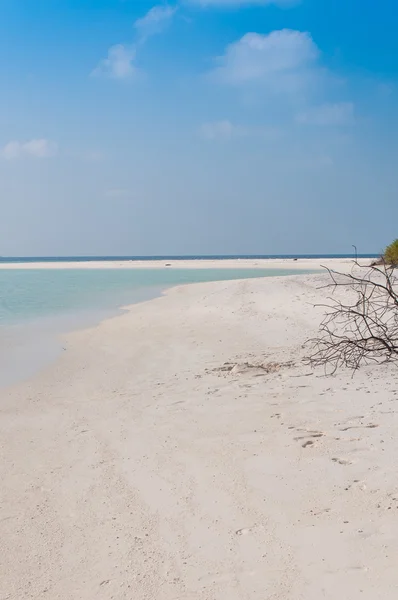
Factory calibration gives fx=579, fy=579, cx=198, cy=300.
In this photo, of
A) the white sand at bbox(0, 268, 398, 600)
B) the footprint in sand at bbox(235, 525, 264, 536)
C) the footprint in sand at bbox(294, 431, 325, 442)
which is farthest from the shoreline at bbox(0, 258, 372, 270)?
the footprint in sand at bbox(235, 525, 264, 536)

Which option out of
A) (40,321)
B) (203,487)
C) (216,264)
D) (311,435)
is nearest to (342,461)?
(311,435)

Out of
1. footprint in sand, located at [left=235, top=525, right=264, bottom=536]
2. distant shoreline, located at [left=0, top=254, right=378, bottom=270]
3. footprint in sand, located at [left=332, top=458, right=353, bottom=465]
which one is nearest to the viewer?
footprint in sand, located at [left=235, top=525, right=264, bottom=536]

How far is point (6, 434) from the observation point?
18.8ft

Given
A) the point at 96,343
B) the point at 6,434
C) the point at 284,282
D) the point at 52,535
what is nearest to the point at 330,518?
the point at 52,535

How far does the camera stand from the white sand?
294 cm

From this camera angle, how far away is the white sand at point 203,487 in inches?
116

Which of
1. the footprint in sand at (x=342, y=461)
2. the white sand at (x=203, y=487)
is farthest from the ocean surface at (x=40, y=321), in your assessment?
the footprint in sand at (x=342, y=461)

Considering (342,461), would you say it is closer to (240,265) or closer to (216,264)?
(240,265)

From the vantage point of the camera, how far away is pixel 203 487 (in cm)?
405

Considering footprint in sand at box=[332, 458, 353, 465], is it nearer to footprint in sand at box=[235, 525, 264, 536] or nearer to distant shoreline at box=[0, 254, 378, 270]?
footprint in sand at box=[235, 525, 264, 536]

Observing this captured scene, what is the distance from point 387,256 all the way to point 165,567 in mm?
26664

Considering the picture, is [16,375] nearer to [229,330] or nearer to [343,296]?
[229,330]

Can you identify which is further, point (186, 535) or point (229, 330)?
point (229, 330)

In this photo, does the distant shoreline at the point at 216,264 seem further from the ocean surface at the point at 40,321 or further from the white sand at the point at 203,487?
the white sand at the point at 203,487
